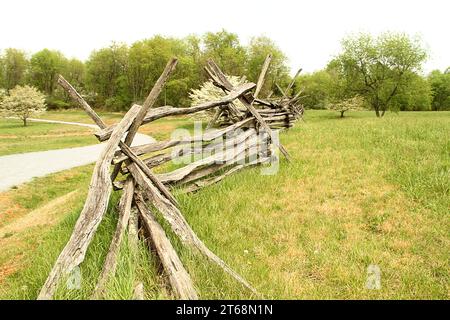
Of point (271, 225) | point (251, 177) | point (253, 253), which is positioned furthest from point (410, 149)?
point (253, 253)

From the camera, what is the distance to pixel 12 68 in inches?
2507

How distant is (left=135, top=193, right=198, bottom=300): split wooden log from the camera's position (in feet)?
8.02

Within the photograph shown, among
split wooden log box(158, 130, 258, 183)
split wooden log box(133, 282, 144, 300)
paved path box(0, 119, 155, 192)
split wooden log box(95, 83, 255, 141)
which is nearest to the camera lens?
split wooden log box(133, 282, 144, 300)

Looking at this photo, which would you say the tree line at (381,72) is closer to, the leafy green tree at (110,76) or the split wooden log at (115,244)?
the split wooden log at (115,244)

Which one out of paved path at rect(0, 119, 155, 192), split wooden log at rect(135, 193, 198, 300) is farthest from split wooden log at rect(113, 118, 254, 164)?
paved path at rect(0, 119, 155, 192)

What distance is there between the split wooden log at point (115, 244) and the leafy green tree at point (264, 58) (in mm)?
41890

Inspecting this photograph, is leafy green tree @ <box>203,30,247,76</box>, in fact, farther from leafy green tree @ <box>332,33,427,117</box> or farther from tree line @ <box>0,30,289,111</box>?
leafy green tree @ <box>332,33,427,117</box>

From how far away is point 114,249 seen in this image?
9.39 ft

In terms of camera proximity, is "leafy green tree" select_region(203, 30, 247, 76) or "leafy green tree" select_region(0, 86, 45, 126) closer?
"leafy green tree" select_region(0, 86, 45, 126)

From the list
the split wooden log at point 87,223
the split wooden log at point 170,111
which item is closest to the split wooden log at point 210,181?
the split wooden log at point 170,111

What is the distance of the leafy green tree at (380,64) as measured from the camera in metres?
27.7

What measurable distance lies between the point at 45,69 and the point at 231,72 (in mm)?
48287

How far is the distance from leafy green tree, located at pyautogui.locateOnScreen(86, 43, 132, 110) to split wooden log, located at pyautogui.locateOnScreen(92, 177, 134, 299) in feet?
184
